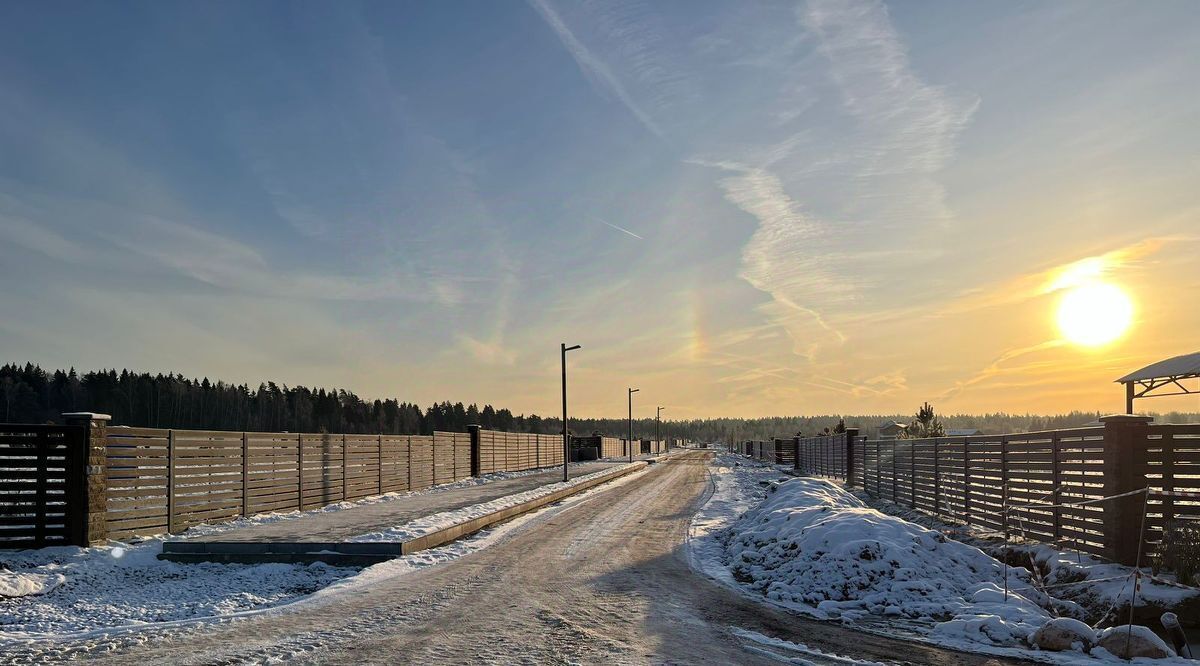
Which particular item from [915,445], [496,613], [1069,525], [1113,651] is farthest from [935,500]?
[496,613]

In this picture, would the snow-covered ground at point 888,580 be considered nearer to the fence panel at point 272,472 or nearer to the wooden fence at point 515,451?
the fence panel at point 272,472

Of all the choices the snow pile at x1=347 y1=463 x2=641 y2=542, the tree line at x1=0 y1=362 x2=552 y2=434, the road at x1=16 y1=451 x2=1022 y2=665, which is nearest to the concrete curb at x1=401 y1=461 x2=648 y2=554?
the snow pile at x1=347 y1=463 x2=641 y2=542


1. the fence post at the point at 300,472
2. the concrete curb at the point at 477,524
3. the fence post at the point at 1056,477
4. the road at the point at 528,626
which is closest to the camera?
the road at the point at 528,626

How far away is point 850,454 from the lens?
101ft

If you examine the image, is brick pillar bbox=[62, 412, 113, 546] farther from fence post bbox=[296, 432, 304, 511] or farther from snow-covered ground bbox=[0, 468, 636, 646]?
fence post bbox=[296, 432, 304, 511]

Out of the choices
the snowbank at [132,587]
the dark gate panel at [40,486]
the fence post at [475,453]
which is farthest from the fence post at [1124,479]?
the fence post at [475,453]

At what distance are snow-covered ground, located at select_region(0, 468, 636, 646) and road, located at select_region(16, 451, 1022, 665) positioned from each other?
33.3 inches

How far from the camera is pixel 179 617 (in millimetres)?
9273

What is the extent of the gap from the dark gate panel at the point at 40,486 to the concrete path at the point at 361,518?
1.93 m

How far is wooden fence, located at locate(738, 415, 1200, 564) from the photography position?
1093 cm

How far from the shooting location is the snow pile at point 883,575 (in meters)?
9.30

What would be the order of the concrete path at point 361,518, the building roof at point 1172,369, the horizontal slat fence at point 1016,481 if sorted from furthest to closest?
the building roof at point 1172,369 → the concrete path at point 361,518 → the horizontal slat fence at point 1016,481

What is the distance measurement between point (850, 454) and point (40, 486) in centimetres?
2635

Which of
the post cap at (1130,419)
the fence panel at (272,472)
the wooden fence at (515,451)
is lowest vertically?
the wooden fence at (515,451)
